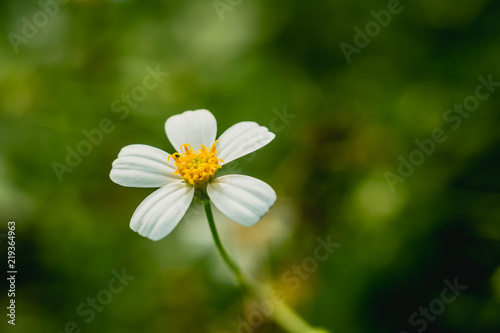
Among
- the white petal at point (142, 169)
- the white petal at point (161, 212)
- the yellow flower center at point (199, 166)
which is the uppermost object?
the white petal at point (142, 169)

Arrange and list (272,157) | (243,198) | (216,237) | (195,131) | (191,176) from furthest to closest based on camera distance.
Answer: (272,157) → (195,131) → (191,176) → (216,237) → (243,198)

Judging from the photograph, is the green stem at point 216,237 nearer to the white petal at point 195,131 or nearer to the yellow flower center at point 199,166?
the yellow flower center at point 199,166

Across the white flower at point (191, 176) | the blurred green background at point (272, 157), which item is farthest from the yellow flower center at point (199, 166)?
the blurred green background at point (272, 157)

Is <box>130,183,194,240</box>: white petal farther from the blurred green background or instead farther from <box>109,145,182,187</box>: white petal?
the blurred green background

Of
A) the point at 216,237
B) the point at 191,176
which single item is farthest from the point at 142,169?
the point at 216,237

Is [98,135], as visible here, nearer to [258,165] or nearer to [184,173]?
[258,165]

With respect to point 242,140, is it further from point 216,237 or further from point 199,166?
point 216,237
